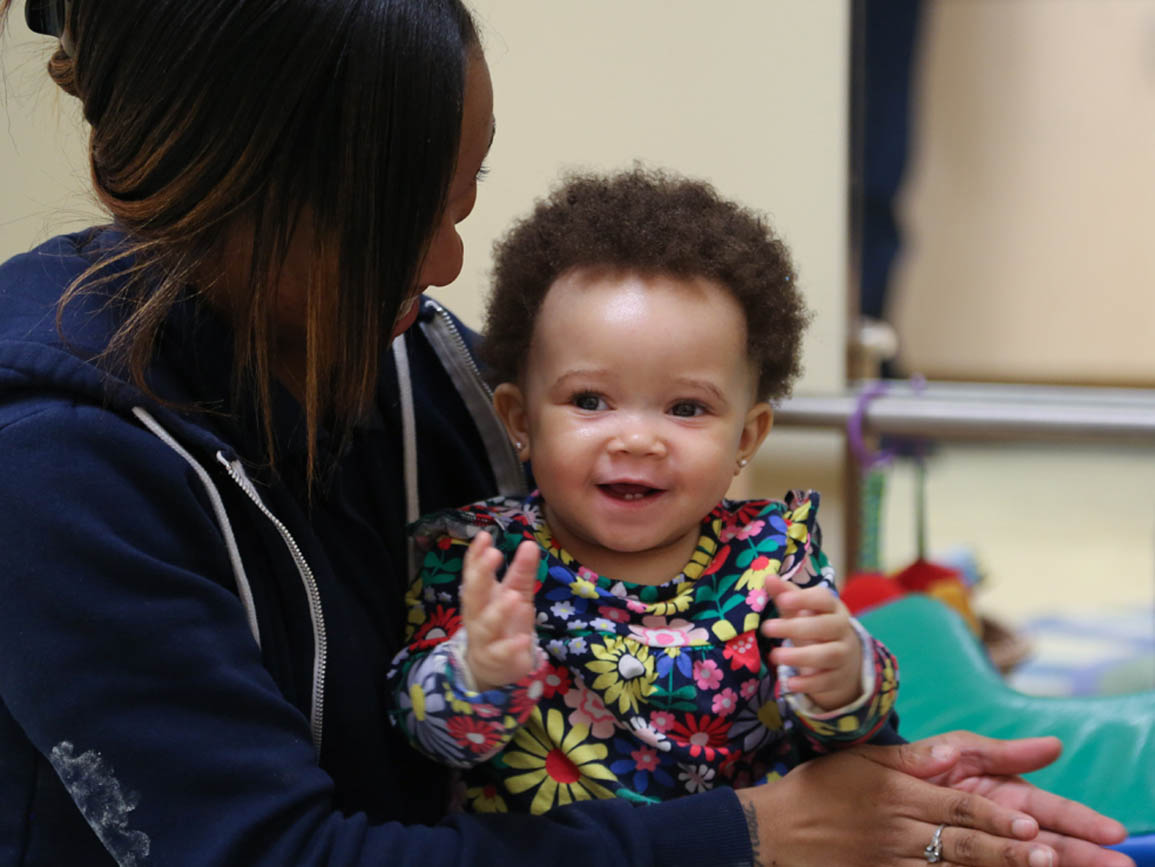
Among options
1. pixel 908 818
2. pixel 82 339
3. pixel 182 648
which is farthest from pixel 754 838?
pixel 82 339

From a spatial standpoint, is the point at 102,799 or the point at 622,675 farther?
the point at 622,675

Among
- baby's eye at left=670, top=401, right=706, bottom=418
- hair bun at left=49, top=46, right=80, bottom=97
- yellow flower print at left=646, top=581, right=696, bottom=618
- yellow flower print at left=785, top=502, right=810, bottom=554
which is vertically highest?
hair bun at left=49, top=46, right=80, bottom=97

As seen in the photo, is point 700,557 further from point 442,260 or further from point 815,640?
point 442,260

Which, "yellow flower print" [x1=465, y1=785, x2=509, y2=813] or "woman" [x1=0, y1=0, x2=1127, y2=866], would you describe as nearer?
"woman" [x1=0, y1=0, x2=1127, y2=866]

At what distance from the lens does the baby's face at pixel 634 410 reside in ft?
3.62

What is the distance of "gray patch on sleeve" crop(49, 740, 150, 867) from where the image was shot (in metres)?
0.85

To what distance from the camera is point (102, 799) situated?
0.86 m

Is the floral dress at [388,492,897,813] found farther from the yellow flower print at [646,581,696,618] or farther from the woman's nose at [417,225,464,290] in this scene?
the woman's nose at [417,225,464,290]

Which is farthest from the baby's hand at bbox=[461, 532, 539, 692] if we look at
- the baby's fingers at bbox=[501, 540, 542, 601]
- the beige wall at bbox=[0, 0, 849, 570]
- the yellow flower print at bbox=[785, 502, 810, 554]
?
the beige wall at bbox=[0, 0, 849, 570]

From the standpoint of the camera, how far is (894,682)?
105 centimetres

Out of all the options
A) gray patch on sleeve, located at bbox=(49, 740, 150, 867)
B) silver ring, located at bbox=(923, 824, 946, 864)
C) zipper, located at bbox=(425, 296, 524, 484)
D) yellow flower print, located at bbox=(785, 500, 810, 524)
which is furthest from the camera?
zipper, located at bbox=(425, 296, 524, 484)

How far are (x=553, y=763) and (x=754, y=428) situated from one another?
0.38 meters

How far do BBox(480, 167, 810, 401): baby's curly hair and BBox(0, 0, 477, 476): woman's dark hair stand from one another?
22 centimetres

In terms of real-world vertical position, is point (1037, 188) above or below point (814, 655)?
above
